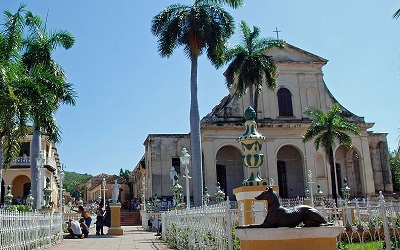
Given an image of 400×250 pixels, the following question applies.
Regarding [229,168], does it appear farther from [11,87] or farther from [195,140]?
[11,87]

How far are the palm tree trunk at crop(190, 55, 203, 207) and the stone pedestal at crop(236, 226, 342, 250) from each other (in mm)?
14972

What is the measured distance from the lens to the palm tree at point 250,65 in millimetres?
27906

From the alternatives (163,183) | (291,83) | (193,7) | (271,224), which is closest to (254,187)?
(271,224)

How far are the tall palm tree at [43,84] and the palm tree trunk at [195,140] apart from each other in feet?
18.5

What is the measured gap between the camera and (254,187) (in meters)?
7.87

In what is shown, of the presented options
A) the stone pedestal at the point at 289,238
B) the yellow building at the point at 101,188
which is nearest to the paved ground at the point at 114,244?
the stone pedestal at the point at 289,238

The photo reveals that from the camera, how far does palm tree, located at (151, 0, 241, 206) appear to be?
73.6 feet

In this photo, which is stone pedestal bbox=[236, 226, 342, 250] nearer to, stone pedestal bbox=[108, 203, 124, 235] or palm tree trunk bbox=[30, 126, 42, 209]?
stone pedestal bbox=[108, 203, 124, 235]

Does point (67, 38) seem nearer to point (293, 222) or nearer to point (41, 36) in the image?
point (41, 36)

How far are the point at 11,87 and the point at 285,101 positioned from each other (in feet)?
81.6

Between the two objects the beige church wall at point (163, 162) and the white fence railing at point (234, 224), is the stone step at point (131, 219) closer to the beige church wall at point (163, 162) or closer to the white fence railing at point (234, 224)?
the beige church wall at point (163, 162)

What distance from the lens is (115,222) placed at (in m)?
23.2

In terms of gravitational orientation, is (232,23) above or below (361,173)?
above

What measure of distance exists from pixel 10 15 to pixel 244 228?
15573 millimetres
